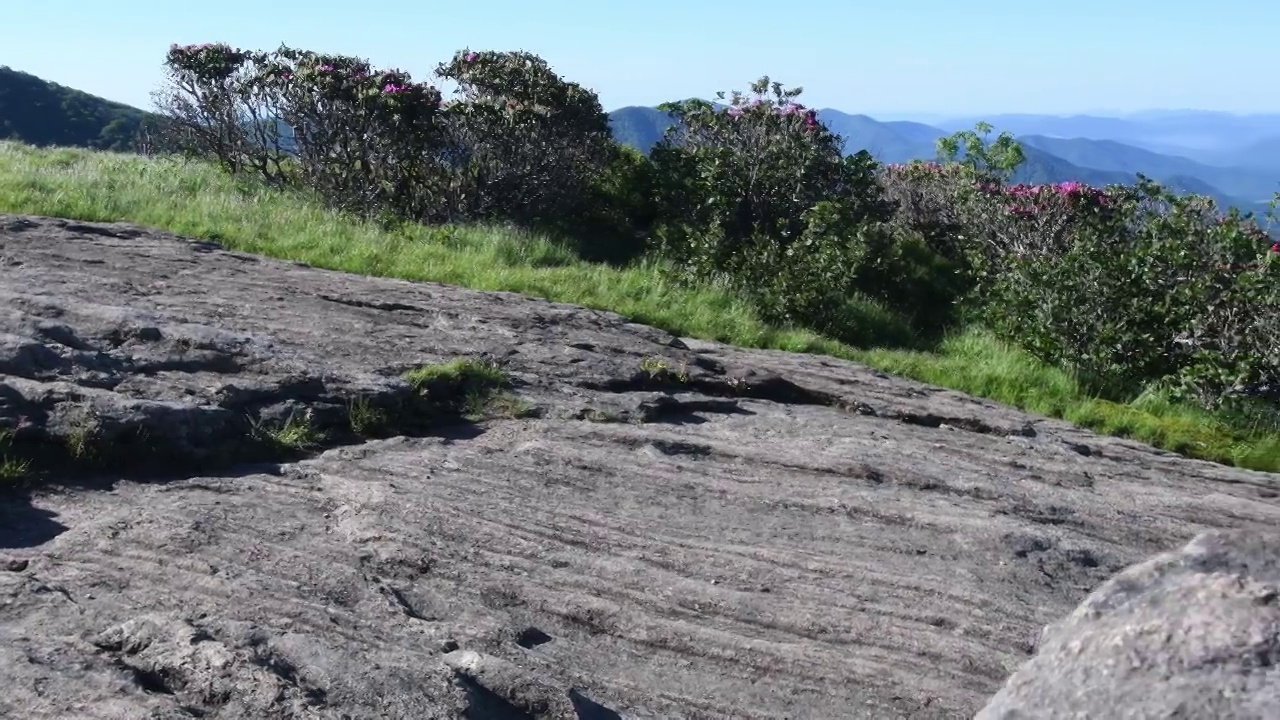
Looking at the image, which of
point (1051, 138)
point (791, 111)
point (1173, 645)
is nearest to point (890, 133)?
point (1051, 138)

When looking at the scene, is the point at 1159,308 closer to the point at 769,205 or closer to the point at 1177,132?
the point at 769,205

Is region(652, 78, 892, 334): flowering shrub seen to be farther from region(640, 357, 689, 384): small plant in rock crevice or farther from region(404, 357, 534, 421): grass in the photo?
region(404, 357, 534, 421): grass

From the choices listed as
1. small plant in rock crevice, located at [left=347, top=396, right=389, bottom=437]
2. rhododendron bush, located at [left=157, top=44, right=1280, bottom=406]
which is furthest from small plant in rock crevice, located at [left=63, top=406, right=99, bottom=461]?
rhododendron bush, located at [left=157, top=44, right=1280, bottom=406]

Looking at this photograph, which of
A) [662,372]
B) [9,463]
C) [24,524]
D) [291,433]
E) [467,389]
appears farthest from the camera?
[662,372]

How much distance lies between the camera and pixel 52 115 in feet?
133

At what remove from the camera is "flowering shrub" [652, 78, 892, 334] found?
11.1 metres

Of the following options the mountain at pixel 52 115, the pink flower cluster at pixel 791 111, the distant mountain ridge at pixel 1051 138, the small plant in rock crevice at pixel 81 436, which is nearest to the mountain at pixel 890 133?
the distant mountain ridge at pixel 1051 138

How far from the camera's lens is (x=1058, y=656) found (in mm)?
3314

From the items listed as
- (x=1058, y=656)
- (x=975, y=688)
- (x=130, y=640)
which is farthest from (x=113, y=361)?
(x=1058, y=656)

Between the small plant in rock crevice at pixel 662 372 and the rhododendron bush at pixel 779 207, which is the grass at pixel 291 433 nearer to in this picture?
the small plant in rock crevice at pixel 662 372

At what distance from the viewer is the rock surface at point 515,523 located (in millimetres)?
4281

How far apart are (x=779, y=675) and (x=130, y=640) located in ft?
7.72

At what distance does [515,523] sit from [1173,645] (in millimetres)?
3212

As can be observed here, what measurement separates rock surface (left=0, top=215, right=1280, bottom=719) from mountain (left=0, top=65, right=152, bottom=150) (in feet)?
98.1
